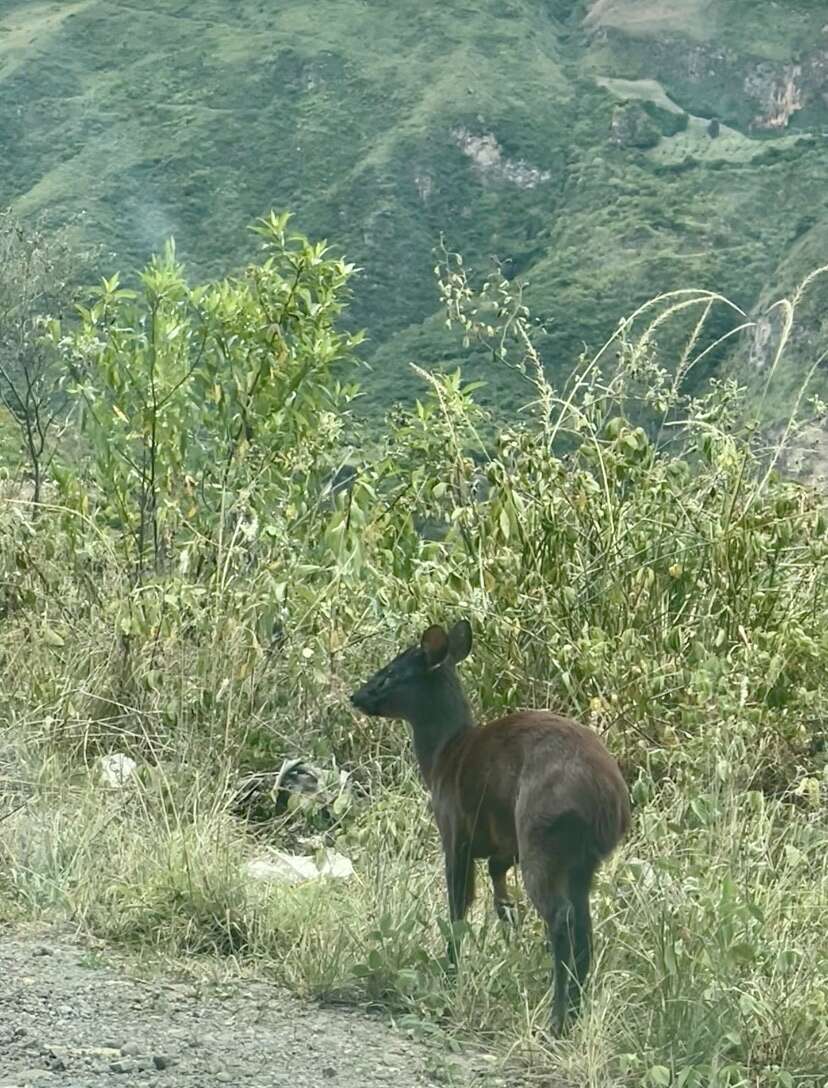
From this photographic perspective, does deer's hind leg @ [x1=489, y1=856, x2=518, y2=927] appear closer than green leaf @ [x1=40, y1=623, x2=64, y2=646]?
Yes

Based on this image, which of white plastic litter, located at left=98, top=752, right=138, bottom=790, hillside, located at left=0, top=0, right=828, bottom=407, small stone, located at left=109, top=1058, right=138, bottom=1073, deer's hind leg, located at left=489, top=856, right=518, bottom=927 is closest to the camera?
small stone, located at left=109, top=1058, right=138, bottom=1073

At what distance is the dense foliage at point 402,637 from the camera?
456 centimetres

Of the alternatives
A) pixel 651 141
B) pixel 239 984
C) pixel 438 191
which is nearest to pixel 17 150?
pixel 438 191

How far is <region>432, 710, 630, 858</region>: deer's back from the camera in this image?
4.29 meters

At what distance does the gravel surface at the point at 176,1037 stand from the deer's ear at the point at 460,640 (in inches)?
47.3

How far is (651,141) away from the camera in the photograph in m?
70.0

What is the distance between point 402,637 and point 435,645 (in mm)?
1864

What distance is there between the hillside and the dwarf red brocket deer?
3024 cm

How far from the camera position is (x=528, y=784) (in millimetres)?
4426

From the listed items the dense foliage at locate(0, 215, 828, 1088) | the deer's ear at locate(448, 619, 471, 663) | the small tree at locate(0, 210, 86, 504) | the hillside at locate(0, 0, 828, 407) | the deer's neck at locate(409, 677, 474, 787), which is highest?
the deer's ear at locate(448, 619, 471, 663)

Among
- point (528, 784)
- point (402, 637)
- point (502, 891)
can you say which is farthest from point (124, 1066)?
point (402, 637)

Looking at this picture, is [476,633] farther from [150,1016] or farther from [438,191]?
[438,191]

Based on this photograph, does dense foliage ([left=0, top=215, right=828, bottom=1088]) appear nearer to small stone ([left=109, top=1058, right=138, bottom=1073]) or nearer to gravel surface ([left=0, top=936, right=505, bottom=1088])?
gravel surface ([left=0, top=936, right=505, bottom=1088])

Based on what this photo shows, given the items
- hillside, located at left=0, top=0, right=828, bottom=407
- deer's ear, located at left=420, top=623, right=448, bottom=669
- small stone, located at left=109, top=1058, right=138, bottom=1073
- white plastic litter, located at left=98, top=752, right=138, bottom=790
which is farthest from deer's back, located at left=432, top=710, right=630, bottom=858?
hillside, located at left=0, top=0, right=828, bottom=407
